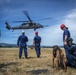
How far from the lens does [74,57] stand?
12703 millimetres

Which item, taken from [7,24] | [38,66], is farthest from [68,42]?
[7,24]

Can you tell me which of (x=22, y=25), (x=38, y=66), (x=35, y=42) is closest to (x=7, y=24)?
(x=22, y=25)

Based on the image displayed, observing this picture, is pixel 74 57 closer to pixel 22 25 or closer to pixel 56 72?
pixel 56 72

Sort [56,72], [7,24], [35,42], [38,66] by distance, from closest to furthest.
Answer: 1. [56,72]
2. [38,66]
3. [35,42]
4. [7,24]

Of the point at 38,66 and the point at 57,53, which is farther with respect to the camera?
the point at 38,66

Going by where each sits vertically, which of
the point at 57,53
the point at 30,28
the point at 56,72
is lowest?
the point at 56,72

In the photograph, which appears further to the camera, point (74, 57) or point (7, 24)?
point (7, 24)

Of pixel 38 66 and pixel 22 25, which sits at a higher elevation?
pixel 22 25

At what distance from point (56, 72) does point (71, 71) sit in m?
0.68

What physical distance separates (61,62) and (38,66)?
145 cm

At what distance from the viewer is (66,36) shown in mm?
14109

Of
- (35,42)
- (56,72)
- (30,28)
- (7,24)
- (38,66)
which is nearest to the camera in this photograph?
(56,72)

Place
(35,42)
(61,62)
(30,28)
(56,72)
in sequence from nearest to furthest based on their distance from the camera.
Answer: (56,72)
(61,62)
(35,42)
(30,28)

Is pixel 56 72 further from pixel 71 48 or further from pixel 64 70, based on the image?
pixel 71 48
